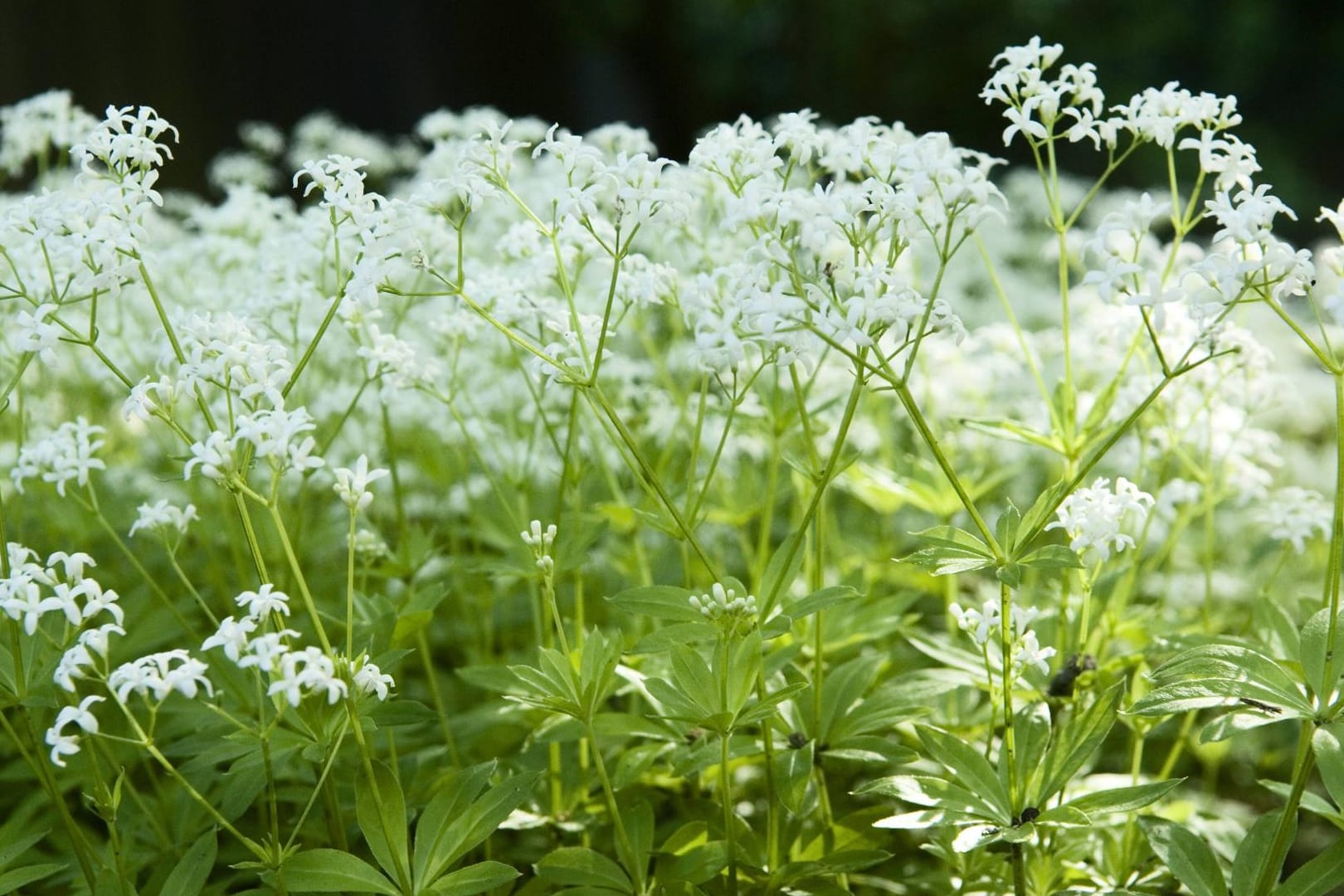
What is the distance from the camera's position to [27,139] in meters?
3.41

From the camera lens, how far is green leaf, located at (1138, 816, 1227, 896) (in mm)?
2133

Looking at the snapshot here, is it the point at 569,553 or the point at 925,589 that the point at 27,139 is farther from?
the point at 925,589

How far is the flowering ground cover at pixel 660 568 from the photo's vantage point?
6.65ft

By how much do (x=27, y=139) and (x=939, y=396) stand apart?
284cm

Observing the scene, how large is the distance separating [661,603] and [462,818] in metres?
0.53

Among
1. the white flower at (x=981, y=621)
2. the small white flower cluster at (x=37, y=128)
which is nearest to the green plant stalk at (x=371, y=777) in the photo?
the white flower at (x=981, y=621)

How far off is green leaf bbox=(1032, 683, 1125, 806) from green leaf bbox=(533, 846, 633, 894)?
2.59ft

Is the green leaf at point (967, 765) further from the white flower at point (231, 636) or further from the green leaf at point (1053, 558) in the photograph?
the white flower at point (231, 636)

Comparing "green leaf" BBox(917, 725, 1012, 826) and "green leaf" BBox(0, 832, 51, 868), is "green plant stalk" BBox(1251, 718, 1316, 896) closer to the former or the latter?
"green leaf" BBox(917, 725, 1012, 826)

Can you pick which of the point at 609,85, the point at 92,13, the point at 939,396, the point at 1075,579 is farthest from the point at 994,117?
the point at 1075,579

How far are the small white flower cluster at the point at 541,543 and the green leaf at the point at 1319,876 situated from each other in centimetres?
138

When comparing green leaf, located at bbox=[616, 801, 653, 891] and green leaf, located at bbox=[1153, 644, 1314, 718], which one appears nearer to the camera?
green leaf, located at bbox=[1153, 644, 1314, 718]

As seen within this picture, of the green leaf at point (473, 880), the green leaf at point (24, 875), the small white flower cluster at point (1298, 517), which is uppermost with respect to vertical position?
the small white flower cluster at point (1298, 517)

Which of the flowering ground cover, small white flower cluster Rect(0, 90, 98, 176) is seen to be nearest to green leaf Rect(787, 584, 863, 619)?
the flowering ground cover
